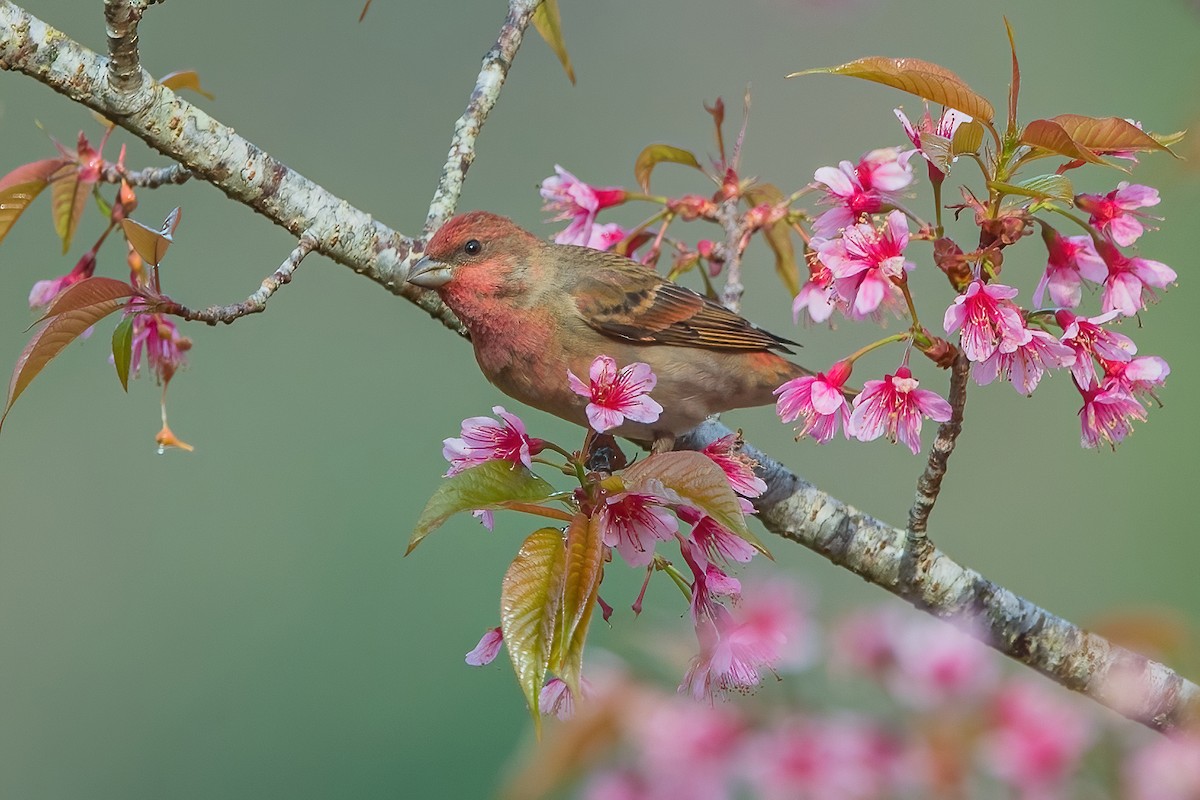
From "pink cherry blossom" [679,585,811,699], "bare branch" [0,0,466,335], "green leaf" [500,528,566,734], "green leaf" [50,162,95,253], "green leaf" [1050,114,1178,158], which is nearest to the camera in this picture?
"pink cherry blossom" [679,585,811,699]

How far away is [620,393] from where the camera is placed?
4.50ft

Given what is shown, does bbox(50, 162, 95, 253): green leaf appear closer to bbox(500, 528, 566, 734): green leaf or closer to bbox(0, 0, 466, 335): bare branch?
bbox(0, 0, 466, 335): bare branch

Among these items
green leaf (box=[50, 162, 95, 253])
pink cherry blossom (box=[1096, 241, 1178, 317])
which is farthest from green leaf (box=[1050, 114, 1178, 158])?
green leaf (box=[50, 162, 95, 253])

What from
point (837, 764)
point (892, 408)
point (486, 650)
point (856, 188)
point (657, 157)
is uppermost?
point (657, 157)

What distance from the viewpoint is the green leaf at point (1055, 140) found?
1.09m

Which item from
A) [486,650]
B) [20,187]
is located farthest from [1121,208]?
[20,187]

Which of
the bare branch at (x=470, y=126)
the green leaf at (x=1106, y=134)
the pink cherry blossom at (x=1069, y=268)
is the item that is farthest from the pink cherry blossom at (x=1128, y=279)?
the bare branch at (x=470, y=126)

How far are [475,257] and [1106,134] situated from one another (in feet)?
3.20

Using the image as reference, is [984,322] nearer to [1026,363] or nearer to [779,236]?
[1026,363]

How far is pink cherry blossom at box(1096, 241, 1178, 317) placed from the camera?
128cm

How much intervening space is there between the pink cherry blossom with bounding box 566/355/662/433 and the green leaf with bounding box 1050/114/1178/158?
1.67 ft

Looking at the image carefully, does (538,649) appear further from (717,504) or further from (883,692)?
(883,692)

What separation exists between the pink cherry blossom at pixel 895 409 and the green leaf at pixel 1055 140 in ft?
0.92

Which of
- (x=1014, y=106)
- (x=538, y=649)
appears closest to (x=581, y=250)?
(x=1014, y=106)
